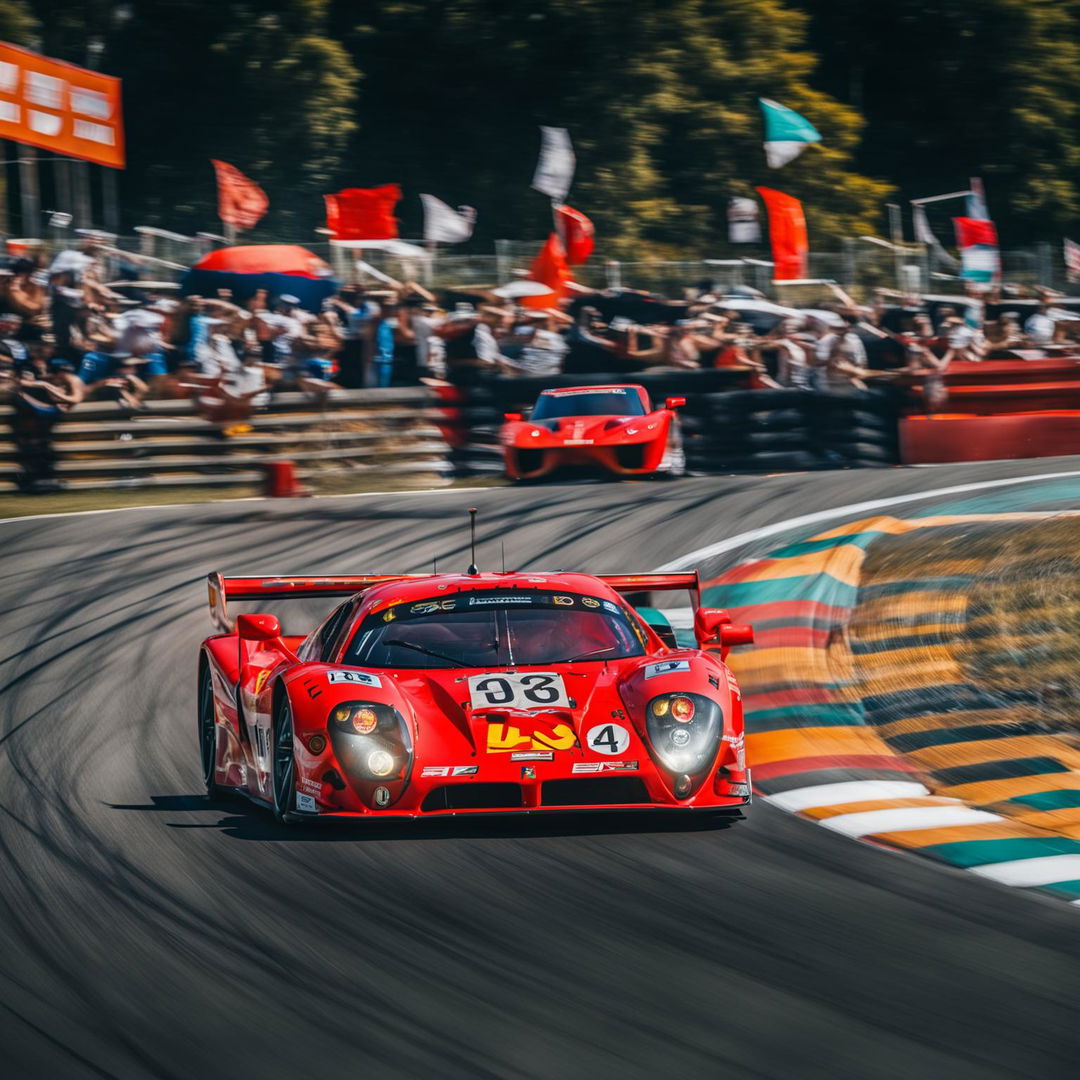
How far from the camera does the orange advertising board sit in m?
23.9

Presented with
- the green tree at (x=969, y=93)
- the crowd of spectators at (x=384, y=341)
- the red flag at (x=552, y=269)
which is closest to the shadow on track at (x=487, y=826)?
the crowd of spectators at (x=384, y=341)

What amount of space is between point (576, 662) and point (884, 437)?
503 inches

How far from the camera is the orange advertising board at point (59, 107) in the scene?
78.3 feet

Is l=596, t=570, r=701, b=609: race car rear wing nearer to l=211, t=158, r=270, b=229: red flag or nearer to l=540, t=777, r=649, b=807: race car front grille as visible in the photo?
l=540, t=777, r=649, b=807: race car front grille

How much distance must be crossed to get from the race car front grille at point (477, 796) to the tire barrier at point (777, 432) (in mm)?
13005

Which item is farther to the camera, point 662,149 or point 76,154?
point 662,149

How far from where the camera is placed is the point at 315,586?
798 cm

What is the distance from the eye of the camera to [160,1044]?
391 cm

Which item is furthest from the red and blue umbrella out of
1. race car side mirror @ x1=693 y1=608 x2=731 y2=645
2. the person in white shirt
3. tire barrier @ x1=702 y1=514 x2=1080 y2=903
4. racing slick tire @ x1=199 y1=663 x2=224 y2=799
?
race car side mirror @ x1=693 y1=608 x2=731 y2=645

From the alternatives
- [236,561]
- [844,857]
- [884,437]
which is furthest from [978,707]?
[884,437]

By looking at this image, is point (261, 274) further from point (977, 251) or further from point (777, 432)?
point (977, 251)

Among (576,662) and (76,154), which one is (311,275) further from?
(576,662)

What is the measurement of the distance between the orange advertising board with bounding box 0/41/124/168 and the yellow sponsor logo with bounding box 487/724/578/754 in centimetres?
1953

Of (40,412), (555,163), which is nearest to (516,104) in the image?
(555,163)
